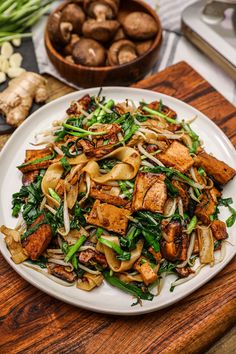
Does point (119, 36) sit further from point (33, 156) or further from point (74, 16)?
point (33, 156)

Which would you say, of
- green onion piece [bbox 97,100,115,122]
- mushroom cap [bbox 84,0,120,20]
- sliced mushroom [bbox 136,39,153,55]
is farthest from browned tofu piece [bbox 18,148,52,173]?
mushroom cap [bbox 84,0,120,20]

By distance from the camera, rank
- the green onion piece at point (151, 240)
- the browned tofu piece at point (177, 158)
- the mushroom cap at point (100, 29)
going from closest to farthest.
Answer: the green onion piece at point (151, 240)
the browned tofu piece at point (177, 158)
the mushroom cap at point (100, 29)

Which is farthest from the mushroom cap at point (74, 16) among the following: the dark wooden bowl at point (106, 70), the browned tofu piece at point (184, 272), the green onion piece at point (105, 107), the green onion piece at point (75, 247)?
the browned tofu piece at point (184, 272)

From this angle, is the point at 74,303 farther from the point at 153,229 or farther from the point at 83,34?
the point at 83,34

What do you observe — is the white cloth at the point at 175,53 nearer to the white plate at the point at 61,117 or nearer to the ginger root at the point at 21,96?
the ginger root at the point at 21,96

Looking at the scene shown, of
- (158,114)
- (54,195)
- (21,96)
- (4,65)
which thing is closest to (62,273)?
(54,195)

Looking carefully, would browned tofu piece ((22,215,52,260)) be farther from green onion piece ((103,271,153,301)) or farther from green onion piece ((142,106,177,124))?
green onion piece ((142,106,177,124))
